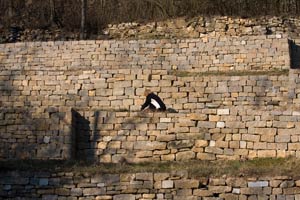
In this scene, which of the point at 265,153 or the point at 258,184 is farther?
the point at 265,153

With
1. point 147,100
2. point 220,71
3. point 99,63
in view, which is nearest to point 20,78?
point 99,63

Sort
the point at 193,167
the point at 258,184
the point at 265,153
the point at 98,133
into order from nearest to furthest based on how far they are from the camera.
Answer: the point at 258,184, the point at 193,167, the point at 265,153, the point at 98,133

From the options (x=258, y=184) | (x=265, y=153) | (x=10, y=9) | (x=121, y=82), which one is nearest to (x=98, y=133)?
(x=121, y=82)

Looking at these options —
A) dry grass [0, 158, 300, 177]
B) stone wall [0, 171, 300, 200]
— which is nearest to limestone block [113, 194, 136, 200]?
stone wall [0, 171, 300, 200]

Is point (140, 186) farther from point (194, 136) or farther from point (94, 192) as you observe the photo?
point (194, 136)

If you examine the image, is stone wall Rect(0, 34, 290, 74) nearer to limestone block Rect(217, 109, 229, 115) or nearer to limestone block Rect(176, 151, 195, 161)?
limestone block Rect(217, 109, 229, 115)

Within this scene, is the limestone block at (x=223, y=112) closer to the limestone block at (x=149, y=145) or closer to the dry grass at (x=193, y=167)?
the dry grass at (x=193, y=167)

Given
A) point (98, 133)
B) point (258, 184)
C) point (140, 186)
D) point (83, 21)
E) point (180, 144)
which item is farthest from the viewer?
point (83, 21)

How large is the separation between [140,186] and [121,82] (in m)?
5.00

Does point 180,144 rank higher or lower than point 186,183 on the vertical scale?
higher

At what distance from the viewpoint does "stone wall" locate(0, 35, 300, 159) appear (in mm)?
11767

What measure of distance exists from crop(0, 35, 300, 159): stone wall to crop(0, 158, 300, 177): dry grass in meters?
0.62

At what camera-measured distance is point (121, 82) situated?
559 inches

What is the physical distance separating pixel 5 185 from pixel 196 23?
39.9 feet
